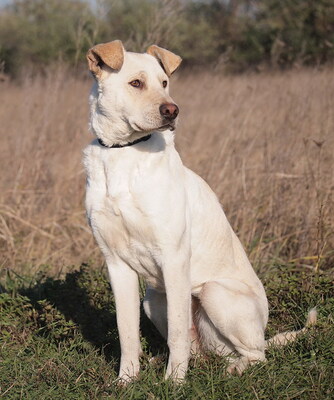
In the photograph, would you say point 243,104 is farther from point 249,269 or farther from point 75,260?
point 249,269

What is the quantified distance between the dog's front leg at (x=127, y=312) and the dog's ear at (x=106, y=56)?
1034 millimetres

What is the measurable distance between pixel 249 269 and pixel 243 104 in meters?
3.34

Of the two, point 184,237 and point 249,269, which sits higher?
point 184,237

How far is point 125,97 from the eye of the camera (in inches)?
127

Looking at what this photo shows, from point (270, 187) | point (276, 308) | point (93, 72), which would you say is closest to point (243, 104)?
point (270, 187)

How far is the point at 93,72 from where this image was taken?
10.9 feet

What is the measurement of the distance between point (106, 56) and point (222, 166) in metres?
2.94

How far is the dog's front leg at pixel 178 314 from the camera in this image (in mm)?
3201

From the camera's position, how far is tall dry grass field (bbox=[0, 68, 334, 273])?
535cm

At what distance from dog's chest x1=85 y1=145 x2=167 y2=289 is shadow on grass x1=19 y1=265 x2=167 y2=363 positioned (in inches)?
30.7

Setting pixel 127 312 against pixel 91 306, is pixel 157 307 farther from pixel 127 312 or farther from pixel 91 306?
pixel 91 306

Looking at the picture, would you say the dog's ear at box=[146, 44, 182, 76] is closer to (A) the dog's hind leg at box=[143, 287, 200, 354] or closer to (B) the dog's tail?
(A) the dog's hind leg at box=[143, 287, 200, 354]

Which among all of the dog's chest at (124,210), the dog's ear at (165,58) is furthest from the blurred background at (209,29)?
the dog's chest at (124,210)

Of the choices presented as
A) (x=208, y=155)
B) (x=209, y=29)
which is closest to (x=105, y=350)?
(x=208, y=155)
